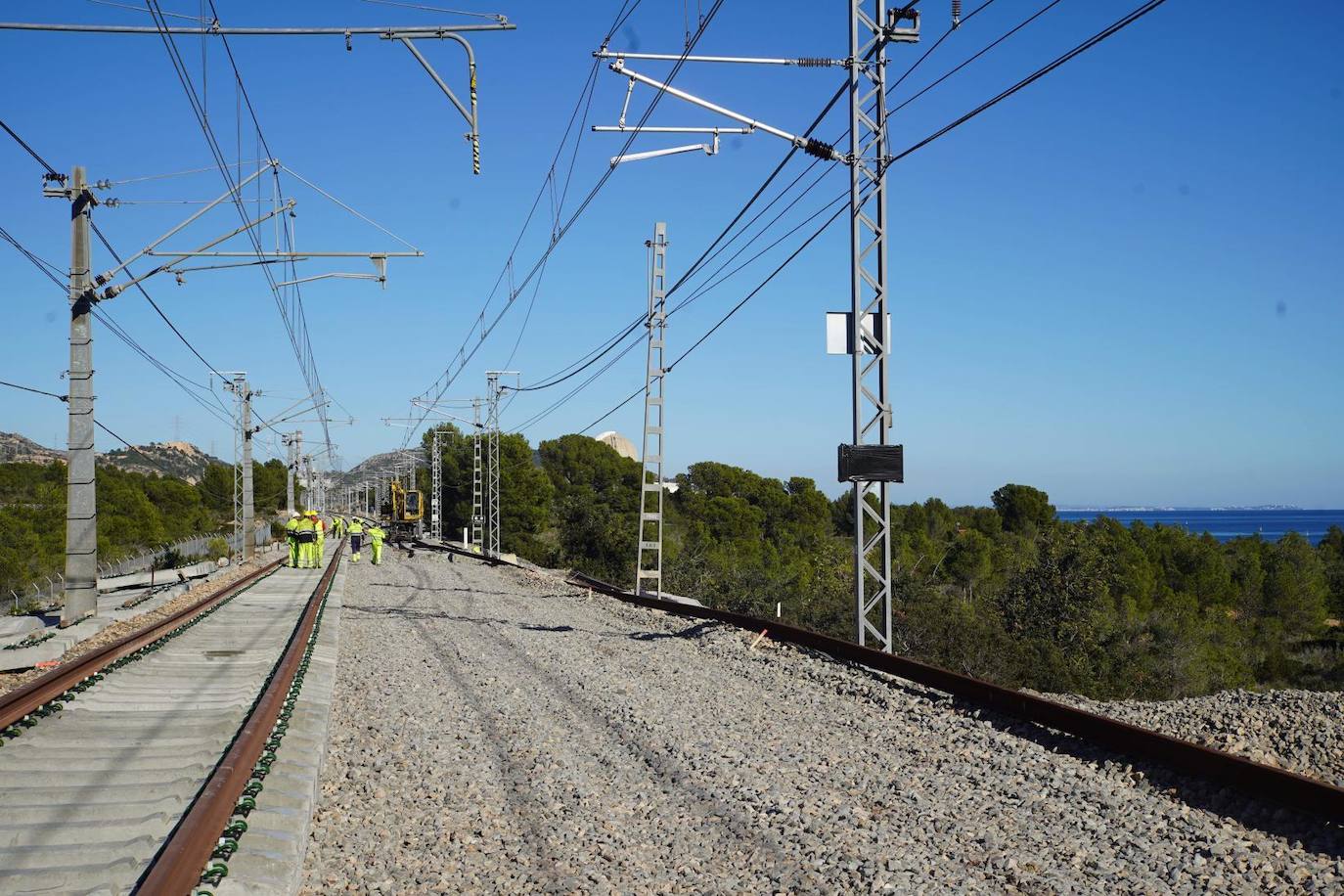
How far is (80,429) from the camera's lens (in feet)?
54.1

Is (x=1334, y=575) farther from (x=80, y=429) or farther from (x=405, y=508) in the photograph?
(x=80, y=429)

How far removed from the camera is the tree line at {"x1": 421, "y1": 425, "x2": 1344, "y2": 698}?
30141 millimetres

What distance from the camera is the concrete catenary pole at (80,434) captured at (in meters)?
16.1

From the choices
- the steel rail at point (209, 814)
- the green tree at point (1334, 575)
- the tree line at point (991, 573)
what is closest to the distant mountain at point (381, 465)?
the tree line at point (991, 573)

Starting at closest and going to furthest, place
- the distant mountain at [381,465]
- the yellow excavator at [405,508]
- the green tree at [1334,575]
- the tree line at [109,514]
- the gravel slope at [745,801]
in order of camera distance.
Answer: the gravel slope at [745,801], the tree line at [109,514], the green tree at [1334,575], the yellow excavator at [405,508], the distant mountain at [381,465]

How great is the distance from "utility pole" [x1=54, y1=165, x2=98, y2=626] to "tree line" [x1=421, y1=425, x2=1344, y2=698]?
1526 centimetres

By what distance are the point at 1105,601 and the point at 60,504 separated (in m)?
61.7

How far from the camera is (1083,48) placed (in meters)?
9.06

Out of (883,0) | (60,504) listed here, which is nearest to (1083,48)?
(883,0)

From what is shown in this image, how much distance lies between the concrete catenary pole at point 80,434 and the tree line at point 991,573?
15252 mm

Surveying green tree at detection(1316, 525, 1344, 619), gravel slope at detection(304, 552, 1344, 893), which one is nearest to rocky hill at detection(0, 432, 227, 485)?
Answer: green tree at detection(1316, 525, 1344, 619)

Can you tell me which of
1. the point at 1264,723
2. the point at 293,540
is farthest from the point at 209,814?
the point at 293,540

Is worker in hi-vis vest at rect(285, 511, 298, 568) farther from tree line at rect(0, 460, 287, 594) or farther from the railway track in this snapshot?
tree line at rect(0, 460, 287, 594)

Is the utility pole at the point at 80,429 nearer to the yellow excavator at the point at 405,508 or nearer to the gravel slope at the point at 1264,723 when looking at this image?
the gravel slope at the point at 1264,723
